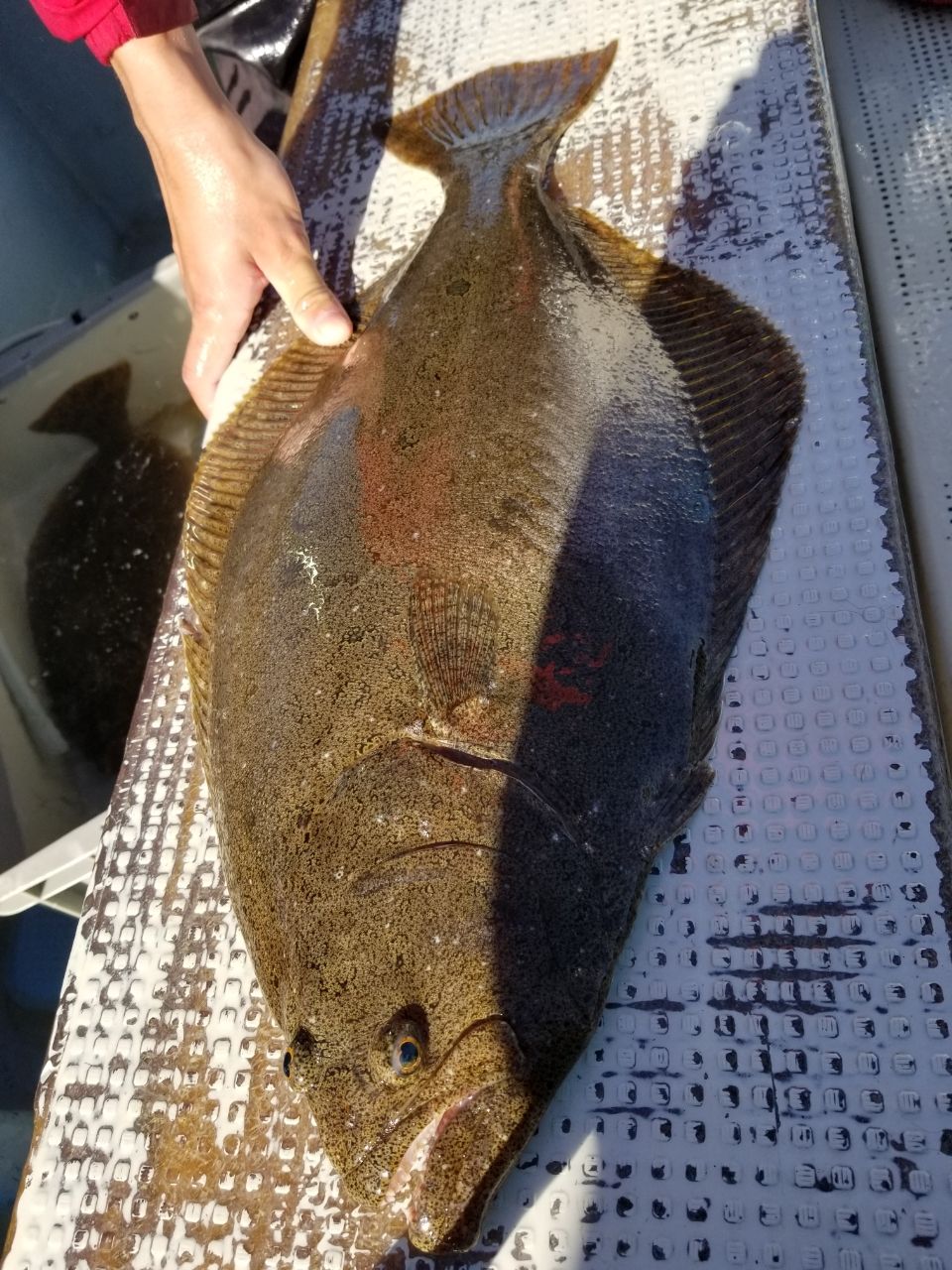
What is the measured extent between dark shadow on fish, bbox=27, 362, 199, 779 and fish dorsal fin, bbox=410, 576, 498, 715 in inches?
83.0

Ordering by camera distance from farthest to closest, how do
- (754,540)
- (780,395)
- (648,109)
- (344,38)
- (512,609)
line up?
(344,38), (648,109), (780,395), (754,540), (512,609)

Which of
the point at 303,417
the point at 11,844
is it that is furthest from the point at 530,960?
the point at 11,844

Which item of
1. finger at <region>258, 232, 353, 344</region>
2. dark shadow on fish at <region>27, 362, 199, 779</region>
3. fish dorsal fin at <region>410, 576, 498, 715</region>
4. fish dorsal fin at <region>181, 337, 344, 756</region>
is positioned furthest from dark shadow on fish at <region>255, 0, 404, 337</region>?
fish dorsal fin at <region>410, 576, 498, 715</region>

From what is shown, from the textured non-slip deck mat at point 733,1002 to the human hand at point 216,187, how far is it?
113 centimetres

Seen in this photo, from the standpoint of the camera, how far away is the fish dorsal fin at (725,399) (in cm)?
197

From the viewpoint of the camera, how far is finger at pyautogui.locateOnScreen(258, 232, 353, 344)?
248cm

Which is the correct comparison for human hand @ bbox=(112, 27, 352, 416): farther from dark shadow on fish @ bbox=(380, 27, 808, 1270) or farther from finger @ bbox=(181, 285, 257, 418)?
dark shadow on fish @ bbox=(380, 27, 808, 1270)

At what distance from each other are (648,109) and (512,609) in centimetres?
206

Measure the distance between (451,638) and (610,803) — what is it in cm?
46

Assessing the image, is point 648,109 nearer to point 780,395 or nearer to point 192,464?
point 780,395

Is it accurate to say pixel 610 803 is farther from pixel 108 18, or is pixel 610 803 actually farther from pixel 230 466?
pixel 108 18

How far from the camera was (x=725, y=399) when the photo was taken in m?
2.22

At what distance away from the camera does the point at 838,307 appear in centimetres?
228

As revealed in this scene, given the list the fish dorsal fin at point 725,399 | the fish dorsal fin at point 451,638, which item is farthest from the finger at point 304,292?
the fish dorsal fin at point 451,638
